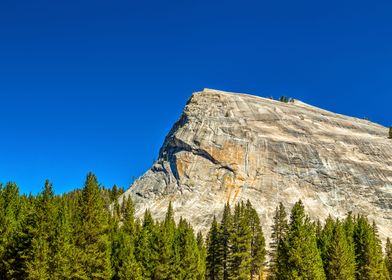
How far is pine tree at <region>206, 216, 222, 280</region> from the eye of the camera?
233ft

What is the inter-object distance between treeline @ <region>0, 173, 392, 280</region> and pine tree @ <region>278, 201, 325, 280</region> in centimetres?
10

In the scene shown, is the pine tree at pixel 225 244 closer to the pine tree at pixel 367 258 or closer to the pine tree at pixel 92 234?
the pine tree at pixel 367 258

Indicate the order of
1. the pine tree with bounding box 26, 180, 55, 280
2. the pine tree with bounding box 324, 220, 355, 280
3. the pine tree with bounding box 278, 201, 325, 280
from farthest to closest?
1. the pine tree with bounding box 324, 220, 355, 280
2. the pine tree with bounding box 278, 201, 325, 280
3. the pine tree with bounding box 26, 180, 55, 280

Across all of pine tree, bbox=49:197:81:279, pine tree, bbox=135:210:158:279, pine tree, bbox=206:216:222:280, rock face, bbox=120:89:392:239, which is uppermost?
rock face, bbox=120:89:392:239

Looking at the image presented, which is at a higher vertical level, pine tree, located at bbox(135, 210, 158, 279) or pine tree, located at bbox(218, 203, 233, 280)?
pine tree, located at bbox(218, 203, 233, 280)

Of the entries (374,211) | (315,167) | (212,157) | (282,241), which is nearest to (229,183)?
(212,157)

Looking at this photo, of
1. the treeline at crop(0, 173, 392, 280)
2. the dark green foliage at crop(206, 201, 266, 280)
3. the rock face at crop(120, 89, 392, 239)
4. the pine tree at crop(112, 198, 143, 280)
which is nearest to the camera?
the treeline at crop(0, 173, 392, 280)

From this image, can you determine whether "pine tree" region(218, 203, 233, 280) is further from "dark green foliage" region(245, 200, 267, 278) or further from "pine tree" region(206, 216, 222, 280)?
"dark green foliage" region(245, 200, 267, 278)

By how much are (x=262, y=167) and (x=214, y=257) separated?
183ft

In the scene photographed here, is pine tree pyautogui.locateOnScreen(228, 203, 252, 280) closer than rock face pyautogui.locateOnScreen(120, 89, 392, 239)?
Yes

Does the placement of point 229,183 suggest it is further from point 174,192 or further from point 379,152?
point 379,152

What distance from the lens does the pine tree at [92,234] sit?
45.7 meters

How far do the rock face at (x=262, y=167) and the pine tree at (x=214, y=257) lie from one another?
29.6m

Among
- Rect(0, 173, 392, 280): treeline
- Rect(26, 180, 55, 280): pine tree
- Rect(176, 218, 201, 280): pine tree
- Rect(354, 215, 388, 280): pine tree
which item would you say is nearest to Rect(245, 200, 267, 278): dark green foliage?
Rect(0, 173, 392, 280): treeline
